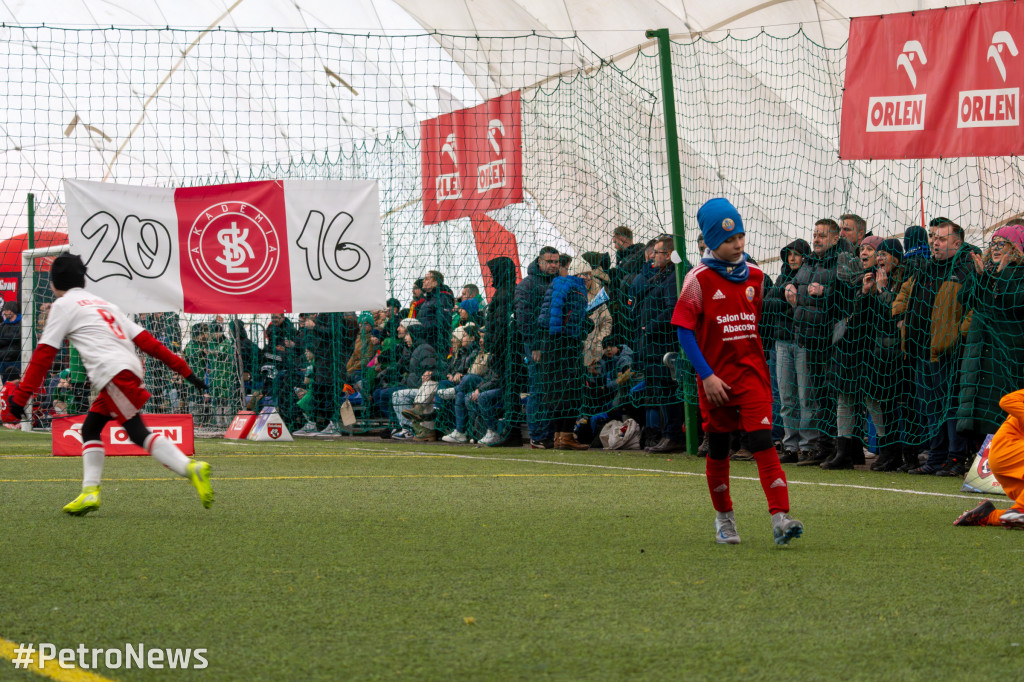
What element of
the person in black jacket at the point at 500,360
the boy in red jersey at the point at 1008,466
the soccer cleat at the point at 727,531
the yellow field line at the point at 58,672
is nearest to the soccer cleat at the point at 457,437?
the person in black jacket at the point at 500,360

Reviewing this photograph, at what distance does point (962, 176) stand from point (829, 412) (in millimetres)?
2683

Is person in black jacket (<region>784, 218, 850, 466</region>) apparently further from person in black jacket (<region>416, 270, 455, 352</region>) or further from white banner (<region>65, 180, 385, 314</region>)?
person in black jacket (<region>416, 270, 455, 352</region>)

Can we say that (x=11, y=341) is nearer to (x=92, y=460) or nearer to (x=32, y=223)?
(x=32, y=223)

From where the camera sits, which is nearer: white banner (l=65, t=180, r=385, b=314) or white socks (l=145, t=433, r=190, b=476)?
white socks (l=145, t=433, r=190, b=476)

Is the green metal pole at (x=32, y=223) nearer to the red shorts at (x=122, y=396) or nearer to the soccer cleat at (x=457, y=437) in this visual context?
the soccer cleat at (x=457, y=437)

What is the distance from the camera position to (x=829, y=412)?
1014 centimetres

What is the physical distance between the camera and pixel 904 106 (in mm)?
9844

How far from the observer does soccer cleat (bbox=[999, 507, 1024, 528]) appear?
5.96m

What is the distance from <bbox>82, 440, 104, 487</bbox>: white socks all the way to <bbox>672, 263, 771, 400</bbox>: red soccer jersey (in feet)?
11.2

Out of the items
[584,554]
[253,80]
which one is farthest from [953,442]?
[253,80]

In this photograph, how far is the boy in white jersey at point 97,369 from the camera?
258 inches

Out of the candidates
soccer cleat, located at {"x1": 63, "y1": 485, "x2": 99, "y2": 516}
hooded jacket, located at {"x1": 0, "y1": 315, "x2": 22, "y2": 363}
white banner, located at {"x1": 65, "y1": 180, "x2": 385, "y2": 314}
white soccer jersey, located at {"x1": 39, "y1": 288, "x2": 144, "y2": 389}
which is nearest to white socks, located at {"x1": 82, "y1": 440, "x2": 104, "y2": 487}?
soccer cleat, located at {"x1": 63, "y1": 485, "x2": 99, "y2": 516}

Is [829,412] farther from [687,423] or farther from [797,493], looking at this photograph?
[797,493]

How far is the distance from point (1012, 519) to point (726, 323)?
1.88 m
